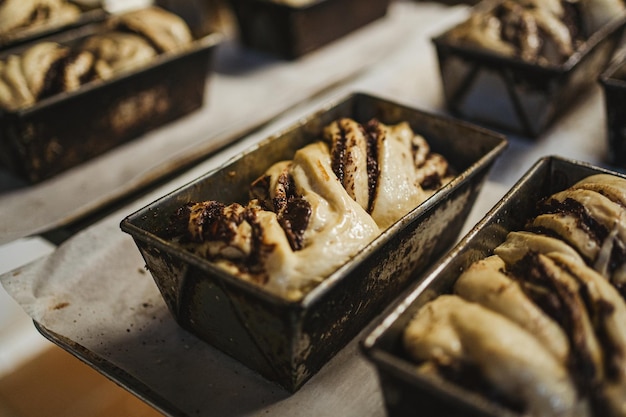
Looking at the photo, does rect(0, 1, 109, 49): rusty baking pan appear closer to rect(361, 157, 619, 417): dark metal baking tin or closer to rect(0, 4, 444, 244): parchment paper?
rect(0, 4, 444, 244): parchment paper

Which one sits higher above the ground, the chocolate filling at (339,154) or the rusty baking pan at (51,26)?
the rusty baking pan at (51,26)

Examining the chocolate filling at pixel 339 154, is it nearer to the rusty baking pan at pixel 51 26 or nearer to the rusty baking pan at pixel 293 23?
the rusty baking pan at pixel 293 23

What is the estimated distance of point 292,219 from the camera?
1789 millimetres

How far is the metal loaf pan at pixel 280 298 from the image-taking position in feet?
5.25

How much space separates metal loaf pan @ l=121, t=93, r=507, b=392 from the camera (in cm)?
160

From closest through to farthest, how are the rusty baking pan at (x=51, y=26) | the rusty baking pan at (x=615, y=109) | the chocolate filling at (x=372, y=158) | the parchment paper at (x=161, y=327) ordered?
1. the parchment paper at (x=161, y=327)
2. the chocolate filling at (x=372, y=158)
3. the rusty baking pan at (x=615, y=109)
4. the rusty baking pan at (x=51, y=26)

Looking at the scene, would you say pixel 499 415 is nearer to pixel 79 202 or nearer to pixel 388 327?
pixel 388 327

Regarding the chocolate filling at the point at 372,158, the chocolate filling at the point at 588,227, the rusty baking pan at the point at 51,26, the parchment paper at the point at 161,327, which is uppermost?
the rusty baking pan at the point at 51,26

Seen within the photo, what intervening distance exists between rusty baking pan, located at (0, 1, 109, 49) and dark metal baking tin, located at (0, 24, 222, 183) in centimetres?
6

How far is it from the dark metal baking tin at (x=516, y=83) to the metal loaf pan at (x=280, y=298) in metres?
0.72

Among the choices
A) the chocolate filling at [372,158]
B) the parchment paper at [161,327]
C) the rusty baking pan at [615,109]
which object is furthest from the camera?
the rusty baking pan at [615,109]

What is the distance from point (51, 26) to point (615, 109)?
3.12 m

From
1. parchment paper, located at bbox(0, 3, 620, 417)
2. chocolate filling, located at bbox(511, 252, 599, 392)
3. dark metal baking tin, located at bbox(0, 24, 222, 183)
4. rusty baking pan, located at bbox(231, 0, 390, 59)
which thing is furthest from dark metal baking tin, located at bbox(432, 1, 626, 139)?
chocolate filling, located at bbox(511, 252, 599, 392)

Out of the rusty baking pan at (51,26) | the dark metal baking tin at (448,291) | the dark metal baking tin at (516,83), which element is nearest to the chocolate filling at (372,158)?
the dark metal baking tin at (448,291)
